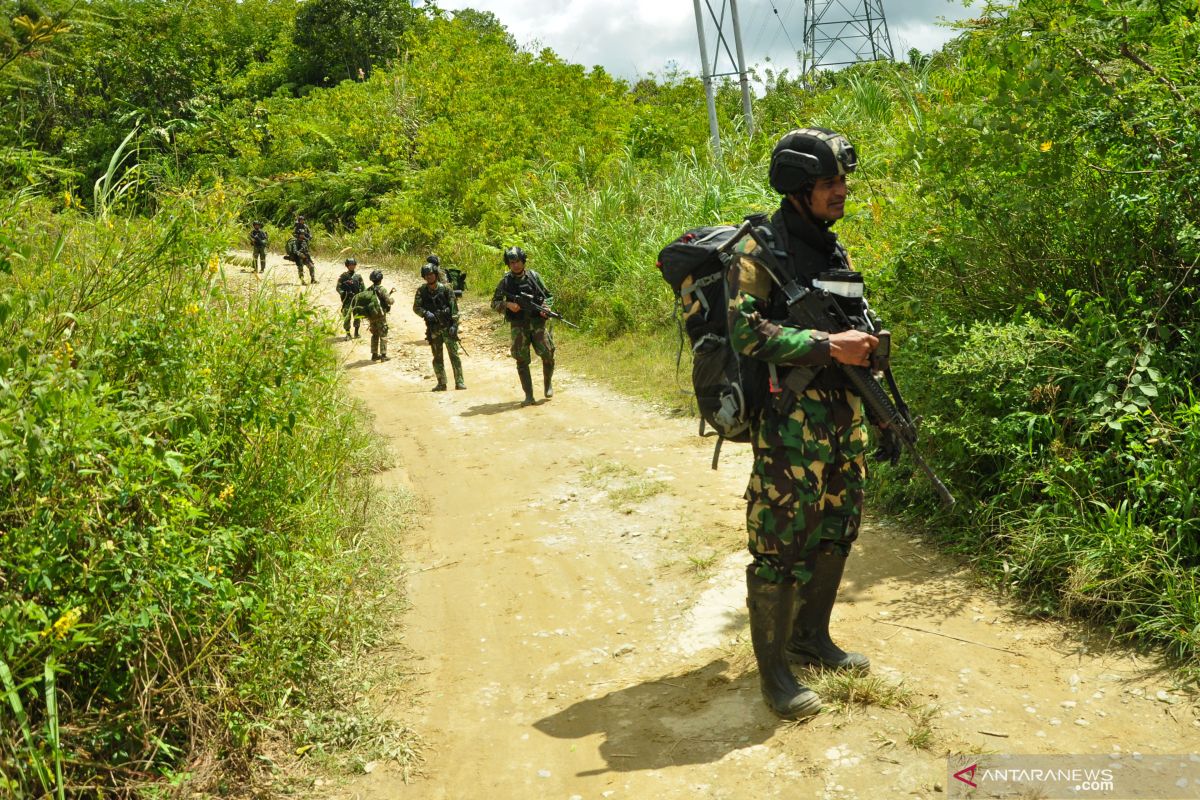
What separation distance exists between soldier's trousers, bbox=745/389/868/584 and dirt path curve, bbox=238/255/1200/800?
0.63 m

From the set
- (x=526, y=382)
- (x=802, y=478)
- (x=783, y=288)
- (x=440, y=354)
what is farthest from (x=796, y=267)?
(x=440, y=354)

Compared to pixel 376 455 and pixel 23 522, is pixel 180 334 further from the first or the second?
pixel 376 455

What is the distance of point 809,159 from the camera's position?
3.41 m

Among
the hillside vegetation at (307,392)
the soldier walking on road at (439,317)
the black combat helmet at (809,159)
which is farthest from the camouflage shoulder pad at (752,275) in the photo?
the soldier walking on road at (439,317)

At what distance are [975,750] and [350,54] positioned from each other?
3595cm

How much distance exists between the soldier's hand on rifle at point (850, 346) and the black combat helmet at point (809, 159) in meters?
0.56

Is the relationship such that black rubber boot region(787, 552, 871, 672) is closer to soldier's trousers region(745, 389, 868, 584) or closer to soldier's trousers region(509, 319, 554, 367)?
soldier's trousers region(745, 389, 868, 584)

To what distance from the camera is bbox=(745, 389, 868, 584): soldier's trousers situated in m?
3.44

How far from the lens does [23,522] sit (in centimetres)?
299

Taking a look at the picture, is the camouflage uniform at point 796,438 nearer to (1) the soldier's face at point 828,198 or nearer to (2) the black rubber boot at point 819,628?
(1) the soldier's face at point 828,198

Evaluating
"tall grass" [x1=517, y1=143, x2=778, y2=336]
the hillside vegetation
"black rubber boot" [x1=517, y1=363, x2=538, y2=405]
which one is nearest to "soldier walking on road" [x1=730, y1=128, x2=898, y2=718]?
the hillside vegetation

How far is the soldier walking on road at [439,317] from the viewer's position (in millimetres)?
11461

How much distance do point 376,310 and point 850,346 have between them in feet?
36.0

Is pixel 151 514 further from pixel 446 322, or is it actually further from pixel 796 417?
pixel 446 322
